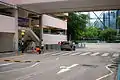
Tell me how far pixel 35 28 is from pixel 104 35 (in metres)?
70.9

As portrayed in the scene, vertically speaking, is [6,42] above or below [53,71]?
above

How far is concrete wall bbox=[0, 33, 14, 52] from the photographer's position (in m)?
36.9

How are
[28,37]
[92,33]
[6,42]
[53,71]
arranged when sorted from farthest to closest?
[92,33]
[28,37]
[6,42]
[53,71]

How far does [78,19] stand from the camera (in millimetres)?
71625

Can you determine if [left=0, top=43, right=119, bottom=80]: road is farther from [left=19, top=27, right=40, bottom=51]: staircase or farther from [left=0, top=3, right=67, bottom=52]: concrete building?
[left=19, top=27, right=40, bottom=51]: staircase

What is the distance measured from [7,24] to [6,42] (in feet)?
12.1

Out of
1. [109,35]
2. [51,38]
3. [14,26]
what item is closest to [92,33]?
[109,35]

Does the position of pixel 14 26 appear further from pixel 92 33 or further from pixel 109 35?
pixel 92 33

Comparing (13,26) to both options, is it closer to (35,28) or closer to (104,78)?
(35,28)

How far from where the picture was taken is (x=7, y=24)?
34.9 m

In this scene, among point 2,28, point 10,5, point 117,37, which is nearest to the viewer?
point 2,28

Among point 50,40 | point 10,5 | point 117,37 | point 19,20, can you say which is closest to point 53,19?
point 50,40

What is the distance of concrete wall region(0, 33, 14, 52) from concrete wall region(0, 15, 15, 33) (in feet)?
6.39

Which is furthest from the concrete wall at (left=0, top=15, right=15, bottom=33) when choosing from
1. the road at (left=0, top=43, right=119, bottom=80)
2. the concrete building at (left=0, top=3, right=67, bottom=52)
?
the road at (left=0, top=43, right=119, bottom=80)
